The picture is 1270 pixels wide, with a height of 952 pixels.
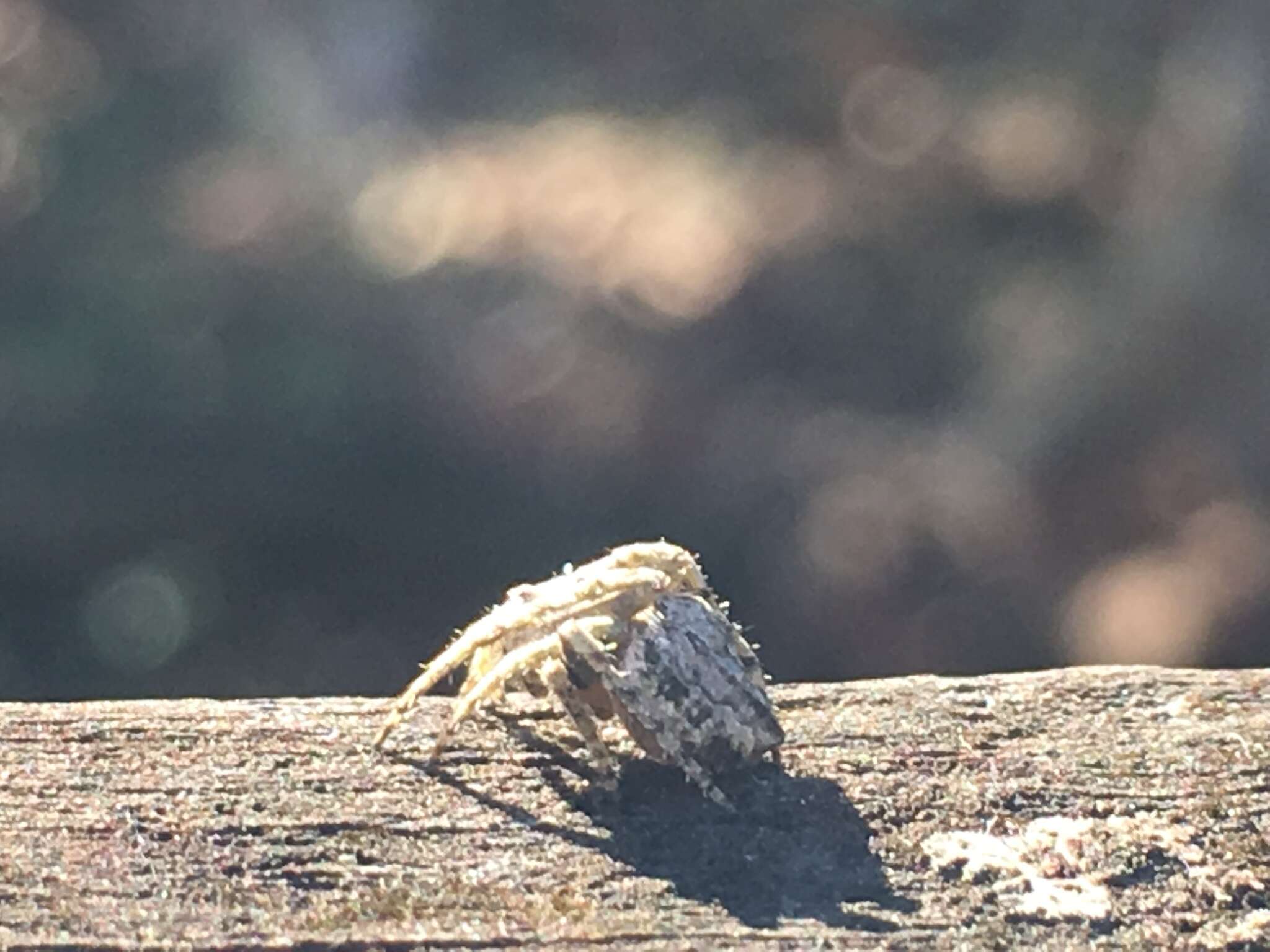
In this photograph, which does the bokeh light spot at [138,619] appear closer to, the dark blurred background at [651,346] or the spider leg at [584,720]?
the dark blurred background at [651,346]

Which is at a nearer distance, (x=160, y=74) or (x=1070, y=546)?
(x=1070, y=546)

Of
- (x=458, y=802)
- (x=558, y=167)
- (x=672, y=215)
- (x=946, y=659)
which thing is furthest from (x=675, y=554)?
(x=558, y=167)

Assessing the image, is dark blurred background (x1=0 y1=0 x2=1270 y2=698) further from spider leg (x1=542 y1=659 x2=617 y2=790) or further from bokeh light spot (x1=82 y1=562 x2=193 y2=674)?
spider leg (x1=542 y1=659 x2=617 y2=790)

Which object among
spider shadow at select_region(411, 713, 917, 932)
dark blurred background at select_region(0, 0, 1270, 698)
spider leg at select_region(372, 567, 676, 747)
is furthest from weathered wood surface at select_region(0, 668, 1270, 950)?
dark blurred background at select_region(0, 0, 1270, 698)

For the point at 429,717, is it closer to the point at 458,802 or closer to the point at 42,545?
the point at 458,802

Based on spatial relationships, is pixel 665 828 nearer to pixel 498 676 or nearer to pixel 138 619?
pixel 498 676

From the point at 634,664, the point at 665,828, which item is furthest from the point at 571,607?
the point at 665,828

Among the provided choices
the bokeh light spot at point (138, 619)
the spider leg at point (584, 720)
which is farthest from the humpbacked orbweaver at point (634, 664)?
the bokeh light spot at point (138, 619)
